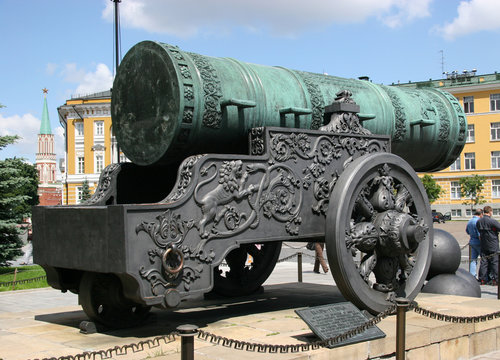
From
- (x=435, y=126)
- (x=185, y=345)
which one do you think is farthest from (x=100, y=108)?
(x=185, y=345)

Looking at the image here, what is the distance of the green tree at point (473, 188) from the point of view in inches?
1801

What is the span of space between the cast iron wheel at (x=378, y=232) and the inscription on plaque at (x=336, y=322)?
357 millimetres

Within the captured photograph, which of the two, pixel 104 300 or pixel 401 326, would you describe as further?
pixel 104 300

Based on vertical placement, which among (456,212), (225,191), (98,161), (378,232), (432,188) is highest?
(98,161)

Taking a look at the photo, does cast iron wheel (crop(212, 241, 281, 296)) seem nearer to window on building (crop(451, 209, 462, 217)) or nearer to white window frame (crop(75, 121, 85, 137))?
window on building (crop(451, 209, 462, 217))

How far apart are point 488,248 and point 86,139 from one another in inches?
1825

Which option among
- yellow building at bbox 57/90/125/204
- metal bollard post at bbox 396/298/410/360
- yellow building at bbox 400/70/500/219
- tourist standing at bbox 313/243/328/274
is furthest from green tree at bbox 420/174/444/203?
metal bollard post at bbox 396/298/410/360

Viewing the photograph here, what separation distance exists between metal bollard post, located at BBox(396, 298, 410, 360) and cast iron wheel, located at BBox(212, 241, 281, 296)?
296 cm

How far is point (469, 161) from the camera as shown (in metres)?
A: 49.5

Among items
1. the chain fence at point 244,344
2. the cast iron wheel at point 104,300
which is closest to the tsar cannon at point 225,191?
the cast iron wheel at point 104,300

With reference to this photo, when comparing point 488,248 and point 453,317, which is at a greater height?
point 488,248

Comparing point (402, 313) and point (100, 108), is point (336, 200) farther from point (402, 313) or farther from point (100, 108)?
point (100, 108)

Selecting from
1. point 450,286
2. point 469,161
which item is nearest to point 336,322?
point 450,286

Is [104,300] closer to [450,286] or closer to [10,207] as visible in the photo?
[450,286]
